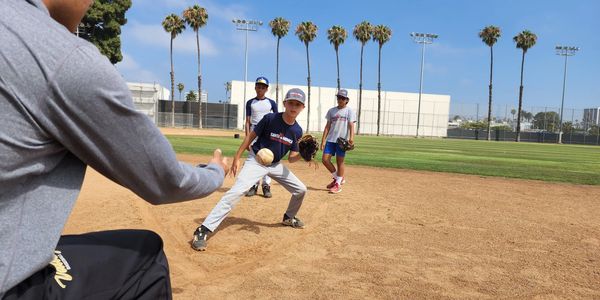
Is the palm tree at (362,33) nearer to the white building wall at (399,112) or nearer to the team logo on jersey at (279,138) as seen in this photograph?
the white building wall at (399,112)

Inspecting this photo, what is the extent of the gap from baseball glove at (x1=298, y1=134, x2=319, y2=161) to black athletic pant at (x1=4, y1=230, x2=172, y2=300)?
464cm

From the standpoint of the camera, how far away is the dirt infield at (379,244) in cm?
384

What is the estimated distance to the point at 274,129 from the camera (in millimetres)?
5980

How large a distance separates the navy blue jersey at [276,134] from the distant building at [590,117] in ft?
257

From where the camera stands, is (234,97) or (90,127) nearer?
(90,127)

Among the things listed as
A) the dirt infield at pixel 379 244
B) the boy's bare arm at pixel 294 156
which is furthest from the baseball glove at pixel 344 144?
the boy's bare arm at pixel 294 156

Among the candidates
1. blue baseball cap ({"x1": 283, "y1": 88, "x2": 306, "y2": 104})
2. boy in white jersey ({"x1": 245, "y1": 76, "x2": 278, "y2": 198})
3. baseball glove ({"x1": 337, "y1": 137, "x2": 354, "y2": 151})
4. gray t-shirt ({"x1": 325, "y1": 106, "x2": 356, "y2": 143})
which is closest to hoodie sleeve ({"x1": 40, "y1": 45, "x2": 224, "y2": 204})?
blue baseball cap ({"x1": 283, "y1": 88, "x2": 306, "y2": 104})

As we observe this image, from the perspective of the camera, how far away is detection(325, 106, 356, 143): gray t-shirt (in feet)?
31.4

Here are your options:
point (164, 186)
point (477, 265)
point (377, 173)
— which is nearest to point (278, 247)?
point (477, 265)

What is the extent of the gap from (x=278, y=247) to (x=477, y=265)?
2176mm

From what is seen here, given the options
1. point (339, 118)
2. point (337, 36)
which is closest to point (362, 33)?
point (337, 36)

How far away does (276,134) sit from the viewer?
5977 mm

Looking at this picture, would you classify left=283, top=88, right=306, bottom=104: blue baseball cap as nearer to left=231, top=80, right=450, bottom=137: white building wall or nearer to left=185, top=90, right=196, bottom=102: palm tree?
left=231, top=80, right=450, bottom=137: white building wall

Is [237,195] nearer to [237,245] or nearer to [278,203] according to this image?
[237,245]
